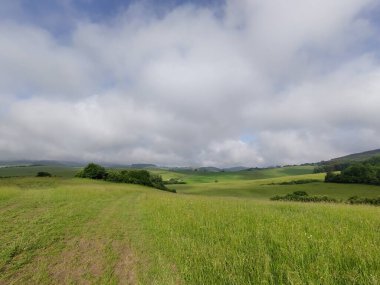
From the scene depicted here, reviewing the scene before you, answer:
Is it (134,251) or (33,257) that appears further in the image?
(134,251)

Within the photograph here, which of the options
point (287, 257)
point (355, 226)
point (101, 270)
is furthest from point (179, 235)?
point (355, 226)

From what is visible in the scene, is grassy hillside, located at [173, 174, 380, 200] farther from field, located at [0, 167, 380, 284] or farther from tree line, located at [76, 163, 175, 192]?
field, located at [0, 167, 380, 284]

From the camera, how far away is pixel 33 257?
8945 millimetres

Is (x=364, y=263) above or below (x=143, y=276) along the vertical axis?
above

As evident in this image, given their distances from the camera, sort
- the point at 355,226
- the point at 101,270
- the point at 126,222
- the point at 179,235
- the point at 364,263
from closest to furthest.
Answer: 1. the point at 364,263
2. the point at 101,270
3. the point at 179,235
4. the point at 355,226
5. the point at 126,222

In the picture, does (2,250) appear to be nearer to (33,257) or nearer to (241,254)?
(33,257)

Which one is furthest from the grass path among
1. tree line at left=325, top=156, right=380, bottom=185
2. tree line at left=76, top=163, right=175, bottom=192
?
tree line at left=325, top=156, right=380, bottom=185

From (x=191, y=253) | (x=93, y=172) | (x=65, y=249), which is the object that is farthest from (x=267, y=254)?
(x=93, y=172)

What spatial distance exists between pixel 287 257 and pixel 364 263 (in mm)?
1756

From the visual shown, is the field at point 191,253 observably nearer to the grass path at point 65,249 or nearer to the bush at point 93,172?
the grass path at point 65,249

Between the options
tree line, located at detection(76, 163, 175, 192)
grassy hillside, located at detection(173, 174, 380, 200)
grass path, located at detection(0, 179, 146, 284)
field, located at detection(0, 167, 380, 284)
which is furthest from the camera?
tree line, located at detection(76, 163, 175, 192)

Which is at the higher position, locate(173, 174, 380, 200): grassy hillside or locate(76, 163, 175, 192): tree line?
locate(76, 163, 175, 192): tree line

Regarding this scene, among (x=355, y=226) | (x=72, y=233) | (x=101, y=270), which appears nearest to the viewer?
(x=101, y=270)

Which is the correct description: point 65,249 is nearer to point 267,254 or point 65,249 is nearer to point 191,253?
point 191,253
